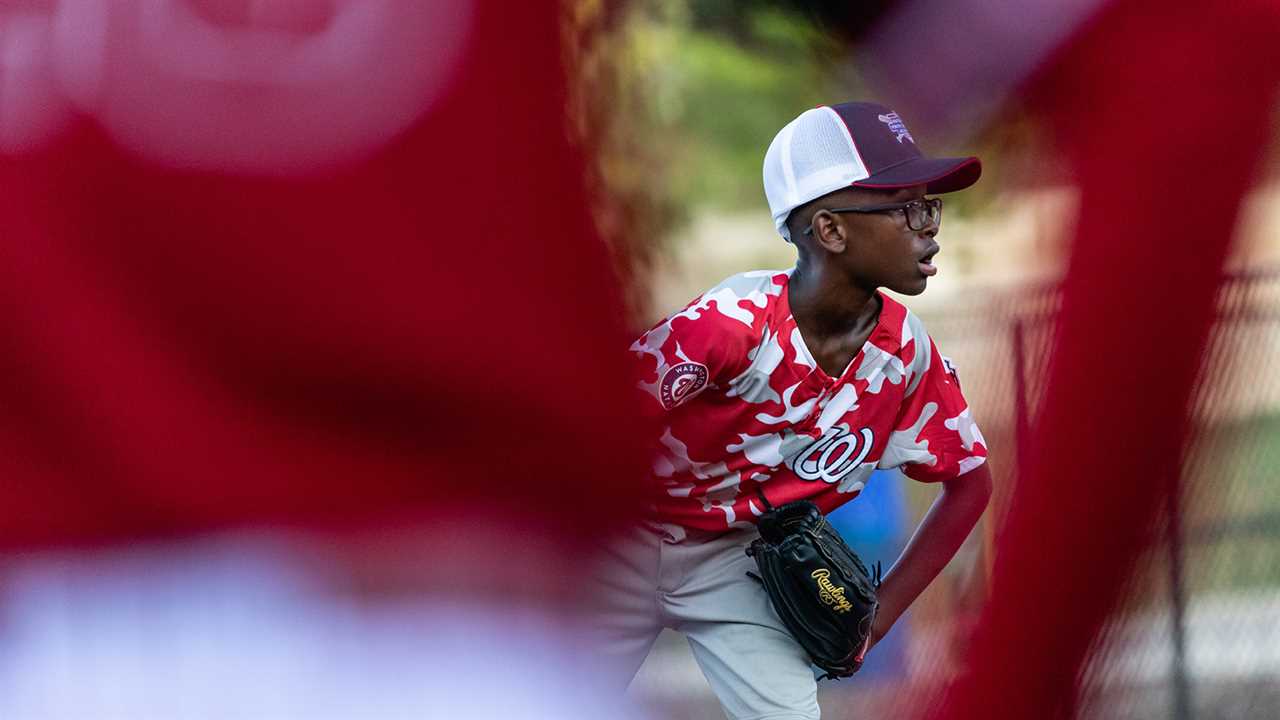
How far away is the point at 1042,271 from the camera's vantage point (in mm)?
2383

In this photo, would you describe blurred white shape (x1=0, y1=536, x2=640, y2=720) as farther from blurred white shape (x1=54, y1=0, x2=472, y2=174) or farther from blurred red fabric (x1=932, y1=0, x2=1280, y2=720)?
blurred red fabric (x1=932, y1=0, x2=1280, y2=720)

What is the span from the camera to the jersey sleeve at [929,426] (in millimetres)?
1980

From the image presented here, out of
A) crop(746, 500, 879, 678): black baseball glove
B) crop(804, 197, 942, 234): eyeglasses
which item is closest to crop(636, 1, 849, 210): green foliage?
crop(804, 197, 942, 234): eyeglasses

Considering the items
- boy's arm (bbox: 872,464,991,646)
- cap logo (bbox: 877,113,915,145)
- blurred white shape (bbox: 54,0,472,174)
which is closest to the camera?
blurred white shape (bbox: 54,0,472,174)

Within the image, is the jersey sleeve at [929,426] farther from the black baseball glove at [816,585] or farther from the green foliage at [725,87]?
the green foliage at [725,87]

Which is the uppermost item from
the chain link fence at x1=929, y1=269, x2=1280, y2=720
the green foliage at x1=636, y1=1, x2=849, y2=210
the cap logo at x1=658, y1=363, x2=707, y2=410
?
the green foliage at x1=636, y1=1, x2=849, y2=210

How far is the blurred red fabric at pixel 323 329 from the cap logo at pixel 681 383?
985 millimetres

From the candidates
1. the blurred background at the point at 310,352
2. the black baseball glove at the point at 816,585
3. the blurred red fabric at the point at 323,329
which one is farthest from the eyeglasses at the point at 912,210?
the blurred red fabric at the point at 323,329

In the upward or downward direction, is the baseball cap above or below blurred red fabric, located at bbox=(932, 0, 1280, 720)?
above

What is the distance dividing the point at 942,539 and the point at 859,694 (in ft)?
5.13

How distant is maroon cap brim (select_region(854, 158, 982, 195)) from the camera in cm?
184

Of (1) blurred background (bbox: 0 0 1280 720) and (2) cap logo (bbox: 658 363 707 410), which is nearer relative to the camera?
(1) blurred background (bbox: 0 0 1280 720)

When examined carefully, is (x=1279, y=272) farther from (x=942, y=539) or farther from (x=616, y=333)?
(x=616, y=333)

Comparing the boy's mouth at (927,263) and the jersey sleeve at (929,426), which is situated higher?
the boy's mouth at (927,263)
